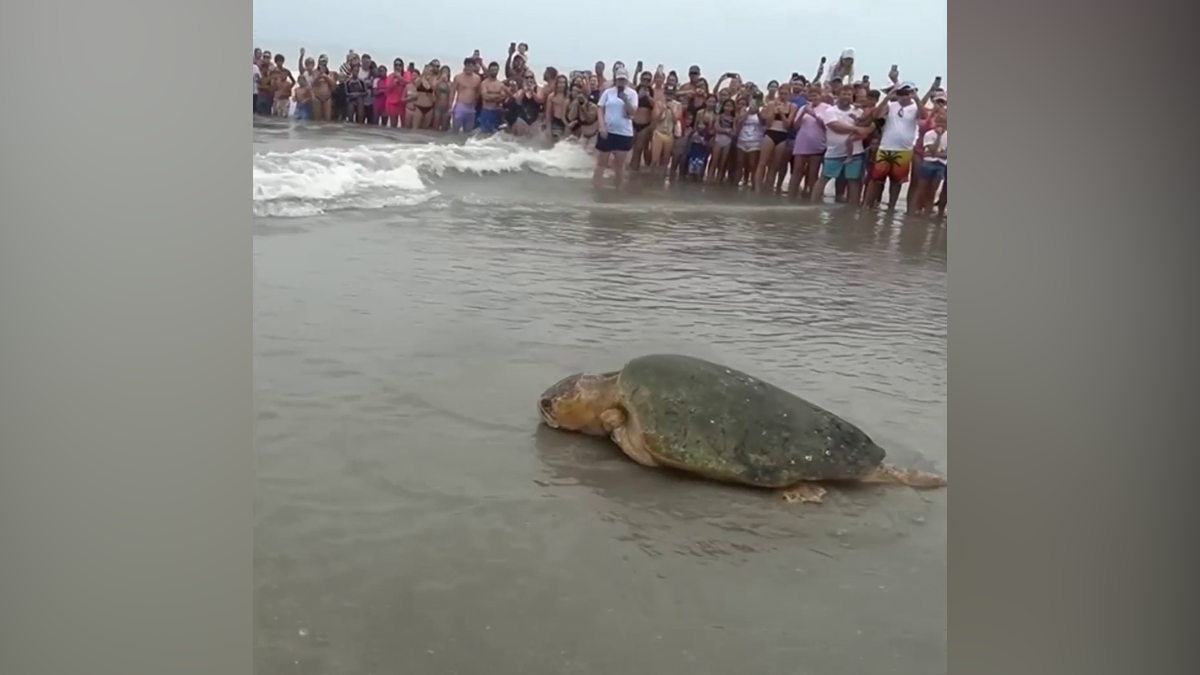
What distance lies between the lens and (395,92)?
1.66 meters

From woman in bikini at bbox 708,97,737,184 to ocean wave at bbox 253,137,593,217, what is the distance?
0.71 ft

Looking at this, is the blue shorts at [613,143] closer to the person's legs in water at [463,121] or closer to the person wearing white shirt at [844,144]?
the person's legs in water at [463,121]

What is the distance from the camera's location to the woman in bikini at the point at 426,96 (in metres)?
1.64

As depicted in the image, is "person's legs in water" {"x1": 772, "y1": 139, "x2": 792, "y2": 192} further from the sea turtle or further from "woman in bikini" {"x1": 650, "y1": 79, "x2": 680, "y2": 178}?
the sea turtle

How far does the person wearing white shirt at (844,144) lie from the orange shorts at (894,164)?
3 cm

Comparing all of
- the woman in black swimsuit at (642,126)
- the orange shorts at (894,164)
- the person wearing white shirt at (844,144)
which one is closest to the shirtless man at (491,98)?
the woman in black swimsuit at (642,126)

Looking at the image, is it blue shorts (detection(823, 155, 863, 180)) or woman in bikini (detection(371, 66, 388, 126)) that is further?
blue shorts (detection(823, 155, 863, 180))

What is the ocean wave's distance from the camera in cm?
163

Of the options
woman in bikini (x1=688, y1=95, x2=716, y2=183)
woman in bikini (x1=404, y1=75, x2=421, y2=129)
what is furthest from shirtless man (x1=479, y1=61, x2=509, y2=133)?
woman in bikini (x1=688, y1=95, x2=716, y2=183)

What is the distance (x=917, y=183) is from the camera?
5.70 feet
